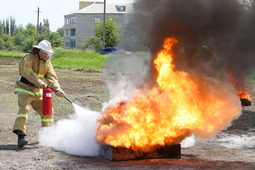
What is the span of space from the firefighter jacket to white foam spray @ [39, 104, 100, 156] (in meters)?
0.83

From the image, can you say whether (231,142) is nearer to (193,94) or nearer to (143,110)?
(193,94)

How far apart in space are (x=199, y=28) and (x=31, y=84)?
3.26 metres

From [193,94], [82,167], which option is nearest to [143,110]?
[193,94]

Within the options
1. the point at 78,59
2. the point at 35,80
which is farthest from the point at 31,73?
the point at 78,59

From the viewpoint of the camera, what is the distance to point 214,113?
20.6ft

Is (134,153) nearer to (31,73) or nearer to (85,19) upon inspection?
(31,73)

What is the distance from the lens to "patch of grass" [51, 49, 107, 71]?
30684 mm

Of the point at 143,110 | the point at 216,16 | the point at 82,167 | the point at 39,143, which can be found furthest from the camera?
the point at 39,143

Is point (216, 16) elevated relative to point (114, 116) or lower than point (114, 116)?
elevated

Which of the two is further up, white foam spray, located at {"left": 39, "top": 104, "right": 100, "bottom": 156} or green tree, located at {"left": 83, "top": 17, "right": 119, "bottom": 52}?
green tree, located at {"left": 83, "top": 17, "right": 119, "bottom": 52}

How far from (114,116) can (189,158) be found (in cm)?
145

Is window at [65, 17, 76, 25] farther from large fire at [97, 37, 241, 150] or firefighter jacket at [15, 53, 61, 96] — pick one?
large fire at [97, 37, 241, 150]

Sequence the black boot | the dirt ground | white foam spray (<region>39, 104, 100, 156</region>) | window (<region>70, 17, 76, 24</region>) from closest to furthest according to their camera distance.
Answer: the dirt ground, white foam spray (<region>39, 104, 100, 156</region>), the black boot, window (<region>70, 17, 76, 24</region>)

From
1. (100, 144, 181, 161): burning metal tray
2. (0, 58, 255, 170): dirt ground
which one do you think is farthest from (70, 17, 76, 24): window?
(100, 144, 181, 161): burning metal tray
